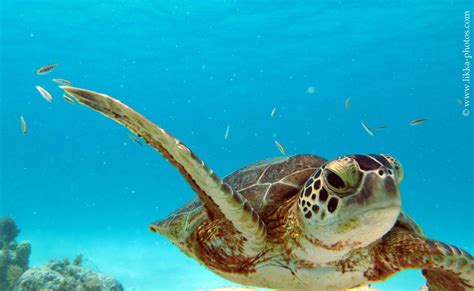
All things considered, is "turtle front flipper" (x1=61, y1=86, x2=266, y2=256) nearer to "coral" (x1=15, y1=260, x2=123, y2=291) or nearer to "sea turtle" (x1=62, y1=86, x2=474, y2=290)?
"sea turtle" (x1=62, y1=86, x2=474, y2=290)

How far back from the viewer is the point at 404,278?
439 inches

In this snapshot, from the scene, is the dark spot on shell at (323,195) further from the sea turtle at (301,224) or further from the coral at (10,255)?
the coral at (10,255)

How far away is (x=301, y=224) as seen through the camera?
7.68 feet

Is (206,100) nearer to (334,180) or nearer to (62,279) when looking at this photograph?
(62,279)

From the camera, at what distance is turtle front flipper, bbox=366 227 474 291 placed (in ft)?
8.13

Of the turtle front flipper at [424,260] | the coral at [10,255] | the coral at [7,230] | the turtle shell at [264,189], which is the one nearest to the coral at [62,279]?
the coral at [10,255]

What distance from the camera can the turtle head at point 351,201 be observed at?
1.96m

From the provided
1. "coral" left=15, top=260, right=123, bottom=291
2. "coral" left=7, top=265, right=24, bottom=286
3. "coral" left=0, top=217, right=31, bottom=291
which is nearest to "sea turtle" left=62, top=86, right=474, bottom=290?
"coral" left=15, top=260, right=123, bottom=291

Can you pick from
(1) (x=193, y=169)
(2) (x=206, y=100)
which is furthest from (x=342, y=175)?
(2) (x=206, y=100)

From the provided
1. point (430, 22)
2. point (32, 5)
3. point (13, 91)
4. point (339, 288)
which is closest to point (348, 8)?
point (430, 22)

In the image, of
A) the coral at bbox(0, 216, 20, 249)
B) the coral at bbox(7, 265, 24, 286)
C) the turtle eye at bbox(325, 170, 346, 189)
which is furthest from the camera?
the coral at bbox(0, 216, 20, 249)

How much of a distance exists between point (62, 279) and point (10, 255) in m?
2.66

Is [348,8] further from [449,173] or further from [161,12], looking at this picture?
[449,173]

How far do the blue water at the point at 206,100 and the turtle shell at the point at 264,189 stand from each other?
24.9 feet
